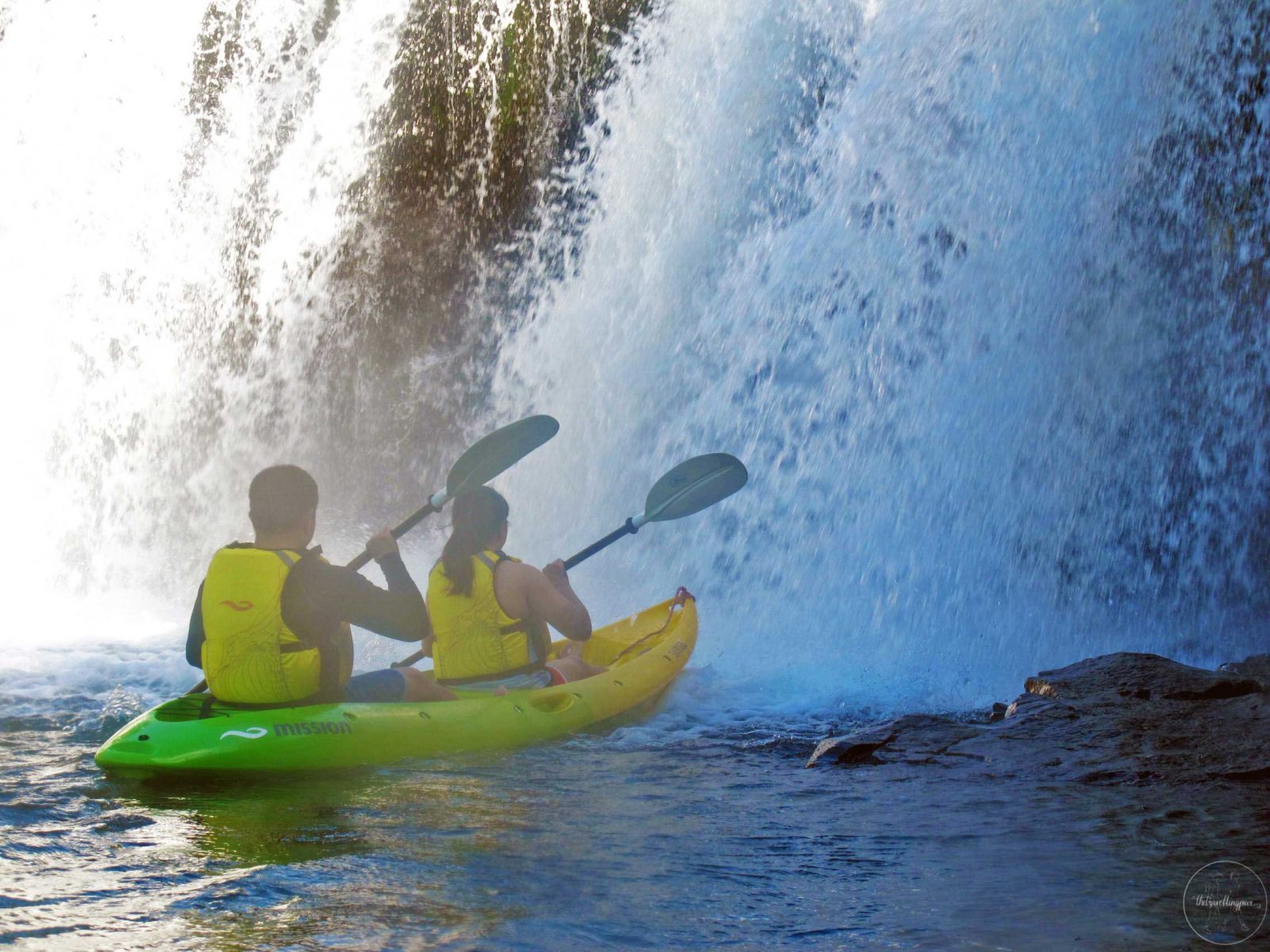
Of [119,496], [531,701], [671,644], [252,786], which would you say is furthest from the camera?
[119,496]

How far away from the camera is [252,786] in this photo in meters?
4.35

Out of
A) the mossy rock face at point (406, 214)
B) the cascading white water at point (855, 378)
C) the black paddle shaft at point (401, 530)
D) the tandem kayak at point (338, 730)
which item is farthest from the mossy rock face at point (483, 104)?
the tandem kayak at point (338, 730)

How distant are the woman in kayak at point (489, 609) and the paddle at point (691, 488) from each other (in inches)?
69.7

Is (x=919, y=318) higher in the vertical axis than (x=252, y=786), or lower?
higher

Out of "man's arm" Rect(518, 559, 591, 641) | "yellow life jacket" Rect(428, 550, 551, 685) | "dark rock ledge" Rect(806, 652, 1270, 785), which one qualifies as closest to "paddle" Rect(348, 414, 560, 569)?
"yellow life jacket" Rect(428, 550, 551, 685)

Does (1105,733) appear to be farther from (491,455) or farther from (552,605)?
(491,455)

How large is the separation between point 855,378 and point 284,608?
639 cm

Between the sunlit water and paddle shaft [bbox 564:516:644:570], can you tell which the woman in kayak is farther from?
paddle shaft [bbox 564:516:644:570]

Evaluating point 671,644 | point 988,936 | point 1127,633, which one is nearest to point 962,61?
point 1127,633

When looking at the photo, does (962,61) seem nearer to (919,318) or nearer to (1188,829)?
(919,318)

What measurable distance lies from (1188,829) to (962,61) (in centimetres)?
797

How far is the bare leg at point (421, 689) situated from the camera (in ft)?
17.1

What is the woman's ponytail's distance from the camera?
17.5 feet

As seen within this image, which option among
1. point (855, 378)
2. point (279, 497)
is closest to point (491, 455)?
point (279, 497)
